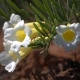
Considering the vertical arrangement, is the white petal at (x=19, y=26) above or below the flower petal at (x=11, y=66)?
above

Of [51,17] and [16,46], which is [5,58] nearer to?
[16,46]

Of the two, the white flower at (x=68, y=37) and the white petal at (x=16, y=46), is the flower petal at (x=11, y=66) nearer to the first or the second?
the white petal at (x=16, y=46)

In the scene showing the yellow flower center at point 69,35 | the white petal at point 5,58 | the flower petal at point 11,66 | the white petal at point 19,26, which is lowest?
the flower petal at point 11,66

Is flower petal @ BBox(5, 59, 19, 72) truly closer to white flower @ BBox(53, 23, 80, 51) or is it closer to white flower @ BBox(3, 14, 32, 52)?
white flower @ BBox(3, 14, 32, 52)

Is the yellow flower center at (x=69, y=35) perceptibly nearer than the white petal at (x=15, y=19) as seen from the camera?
Yes

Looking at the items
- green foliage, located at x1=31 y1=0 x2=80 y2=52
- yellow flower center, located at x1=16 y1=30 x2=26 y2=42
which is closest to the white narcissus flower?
yellow flower center, located at x1=16 y1=30 x2=26 y2=42

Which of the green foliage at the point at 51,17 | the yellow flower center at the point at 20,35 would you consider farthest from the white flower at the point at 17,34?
the green foliage at the point at 51,17

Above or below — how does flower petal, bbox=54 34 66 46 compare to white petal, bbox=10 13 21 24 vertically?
below
